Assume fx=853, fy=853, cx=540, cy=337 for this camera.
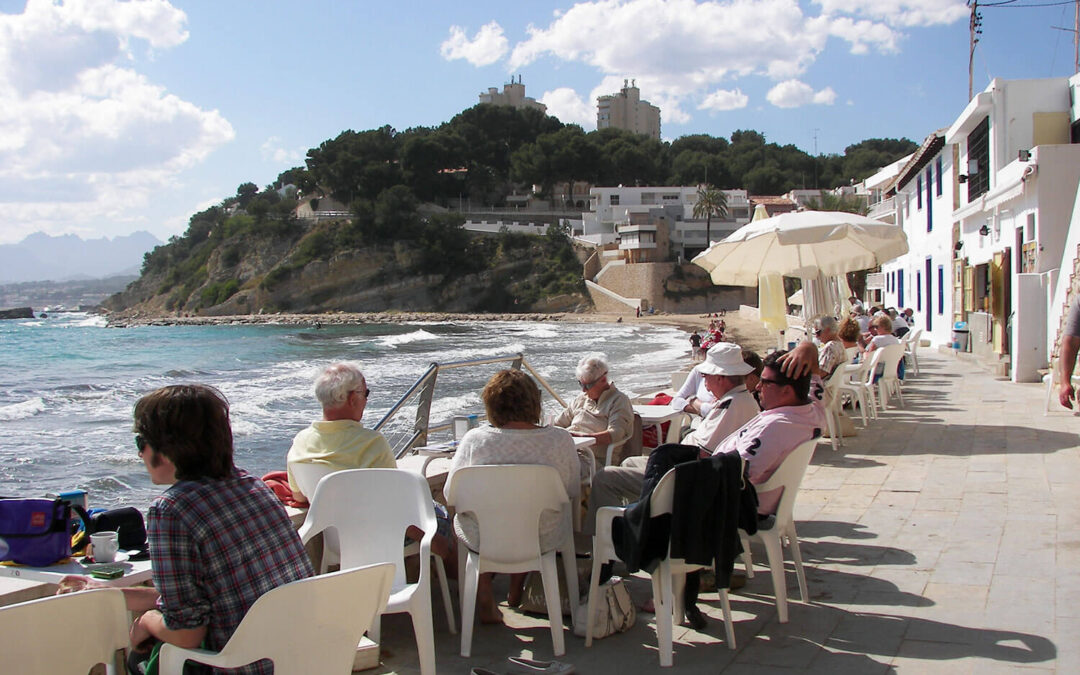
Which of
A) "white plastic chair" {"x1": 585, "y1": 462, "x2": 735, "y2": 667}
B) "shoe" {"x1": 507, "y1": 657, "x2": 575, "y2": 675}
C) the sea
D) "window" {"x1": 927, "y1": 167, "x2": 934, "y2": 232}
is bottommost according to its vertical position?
the sea

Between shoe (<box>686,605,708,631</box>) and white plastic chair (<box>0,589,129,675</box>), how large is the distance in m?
2.18

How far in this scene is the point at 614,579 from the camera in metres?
3.56

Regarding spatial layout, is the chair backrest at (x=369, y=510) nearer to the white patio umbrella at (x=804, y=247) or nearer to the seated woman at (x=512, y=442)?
the seated woman at (x=512, y=442)

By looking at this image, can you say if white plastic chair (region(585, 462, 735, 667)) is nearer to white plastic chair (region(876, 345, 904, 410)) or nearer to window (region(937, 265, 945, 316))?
white plastic chair (region(876, 345, 904, 410))

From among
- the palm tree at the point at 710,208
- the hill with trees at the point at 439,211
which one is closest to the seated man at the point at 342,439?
the hill with trees at the point at 439,211

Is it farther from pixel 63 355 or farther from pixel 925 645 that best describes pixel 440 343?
pixel 925 645

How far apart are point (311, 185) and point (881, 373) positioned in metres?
87.2

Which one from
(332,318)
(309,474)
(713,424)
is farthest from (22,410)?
(332,318)

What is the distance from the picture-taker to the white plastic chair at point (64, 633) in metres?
1.80

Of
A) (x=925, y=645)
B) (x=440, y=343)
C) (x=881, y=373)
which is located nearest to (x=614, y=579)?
(x=925, y=645)

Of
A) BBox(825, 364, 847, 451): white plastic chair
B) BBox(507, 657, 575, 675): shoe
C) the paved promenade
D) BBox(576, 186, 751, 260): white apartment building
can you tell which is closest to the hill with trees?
BBox(576, 186, 751, 260): white apartment building

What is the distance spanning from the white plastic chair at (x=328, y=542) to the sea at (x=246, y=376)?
94.0 inches

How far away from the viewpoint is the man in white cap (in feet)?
12.7

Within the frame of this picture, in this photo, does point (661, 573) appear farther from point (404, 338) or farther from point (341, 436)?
point (404, 338)
